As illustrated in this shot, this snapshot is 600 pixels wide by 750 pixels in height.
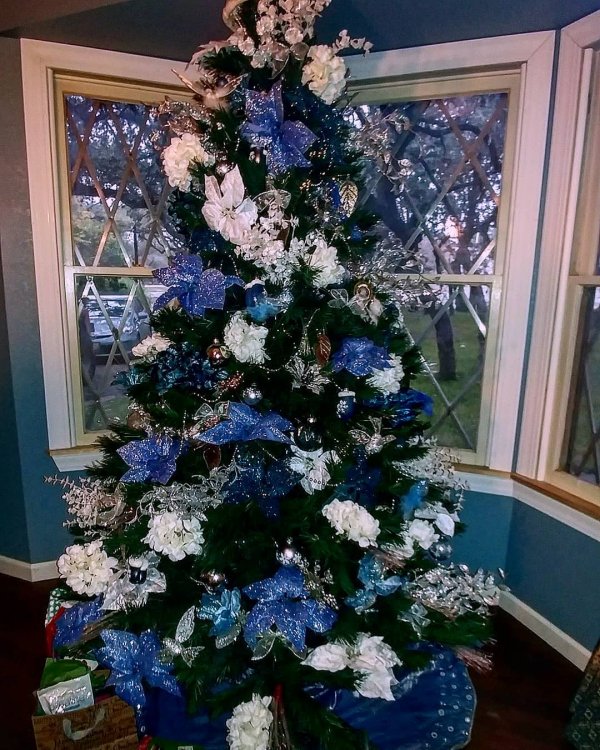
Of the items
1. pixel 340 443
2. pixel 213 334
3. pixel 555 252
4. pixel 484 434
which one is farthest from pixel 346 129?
pixel 484 434

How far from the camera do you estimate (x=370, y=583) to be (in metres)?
1.20

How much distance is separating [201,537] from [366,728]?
2.47ft

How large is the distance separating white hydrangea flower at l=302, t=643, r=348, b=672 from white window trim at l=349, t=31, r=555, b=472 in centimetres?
102

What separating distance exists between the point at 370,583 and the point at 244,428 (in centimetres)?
46

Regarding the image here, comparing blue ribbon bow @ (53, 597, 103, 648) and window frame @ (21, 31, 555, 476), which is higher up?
window frame @ (21, 31, 555, 476)

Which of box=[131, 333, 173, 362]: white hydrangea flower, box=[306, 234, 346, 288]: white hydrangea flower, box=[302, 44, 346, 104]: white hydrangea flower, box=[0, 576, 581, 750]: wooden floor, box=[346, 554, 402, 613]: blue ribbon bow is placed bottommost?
box=[0, 576, 581, 750]: wooden floor

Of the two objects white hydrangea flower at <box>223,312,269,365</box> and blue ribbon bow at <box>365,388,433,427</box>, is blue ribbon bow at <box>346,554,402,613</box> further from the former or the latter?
white hydrangea flower at <box>223,312,269,365</box>

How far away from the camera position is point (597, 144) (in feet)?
5.32

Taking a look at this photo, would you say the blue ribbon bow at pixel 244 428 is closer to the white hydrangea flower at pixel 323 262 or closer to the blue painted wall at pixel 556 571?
the white hydrangea flower at pixel 323 262

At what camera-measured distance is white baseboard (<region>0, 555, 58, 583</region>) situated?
2.10m

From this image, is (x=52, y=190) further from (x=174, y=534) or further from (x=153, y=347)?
(x=174, y=534)

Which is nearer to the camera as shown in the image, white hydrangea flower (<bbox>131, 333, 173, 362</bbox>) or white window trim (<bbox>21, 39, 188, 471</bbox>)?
white hydrangea flower (<bbox>131, 333, 173, 362</bbox>)

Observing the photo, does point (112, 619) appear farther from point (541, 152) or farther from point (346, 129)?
point (541, 152)

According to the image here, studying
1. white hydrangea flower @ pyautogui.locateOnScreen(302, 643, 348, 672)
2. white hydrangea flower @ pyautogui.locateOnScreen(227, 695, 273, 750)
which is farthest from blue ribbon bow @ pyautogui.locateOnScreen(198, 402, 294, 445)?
white hydrangea flower @ pyautogui.locateOnScreen(227, 695, 273, 750)
